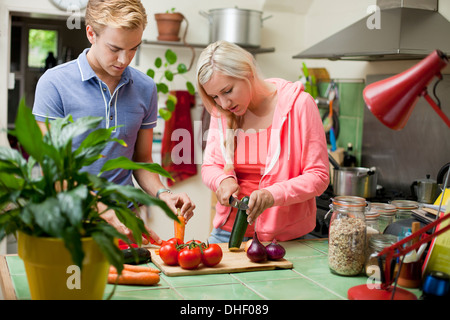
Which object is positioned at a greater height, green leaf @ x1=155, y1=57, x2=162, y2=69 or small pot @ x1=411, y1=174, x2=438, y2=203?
green leaf @ x1=155, y1=57, x2=162, y2=69

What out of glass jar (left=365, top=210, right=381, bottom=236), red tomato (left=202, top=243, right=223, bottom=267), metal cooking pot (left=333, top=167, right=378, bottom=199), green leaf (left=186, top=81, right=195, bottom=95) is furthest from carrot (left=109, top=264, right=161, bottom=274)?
green leaf (left=186, top=81, right=195, bottom=95)

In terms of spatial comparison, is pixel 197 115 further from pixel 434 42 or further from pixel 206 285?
pixel 206 285

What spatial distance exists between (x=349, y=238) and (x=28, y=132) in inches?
37.9

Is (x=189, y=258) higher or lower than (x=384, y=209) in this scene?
lower

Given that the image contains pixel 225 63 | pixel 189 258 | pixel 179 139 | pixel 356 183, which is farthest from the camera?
pixel 179 139

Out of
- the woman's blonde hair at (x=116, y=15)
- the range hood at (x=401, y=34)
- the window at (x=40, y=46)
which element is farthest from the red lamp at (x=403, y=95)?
the window at (x=40, y=46)

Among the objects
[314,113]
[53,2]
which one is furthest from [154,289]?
[53,2]

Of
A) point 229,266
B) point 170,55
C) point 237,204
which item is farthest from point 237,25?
point 229,266

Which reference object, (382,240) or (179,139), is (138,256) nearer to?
(382,240)

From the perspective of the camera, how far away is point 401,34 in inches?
113

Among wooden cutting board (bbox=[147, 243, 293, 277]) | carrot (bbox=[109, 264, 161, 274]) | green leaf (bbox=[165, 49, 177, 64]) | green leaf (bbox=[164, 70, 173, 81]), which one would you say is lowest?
wooden cutting board (bbox=[147, 243, 293, 277])

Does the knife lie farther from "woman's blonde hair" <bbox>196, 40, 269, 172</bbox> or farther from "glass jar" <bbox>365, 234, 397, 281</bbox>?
"glass jar" <bbox>365, 234, 397, 281</bbox>

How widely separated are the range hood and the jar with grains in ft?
4.65

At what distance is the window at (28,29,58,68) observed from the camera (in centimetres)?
594
